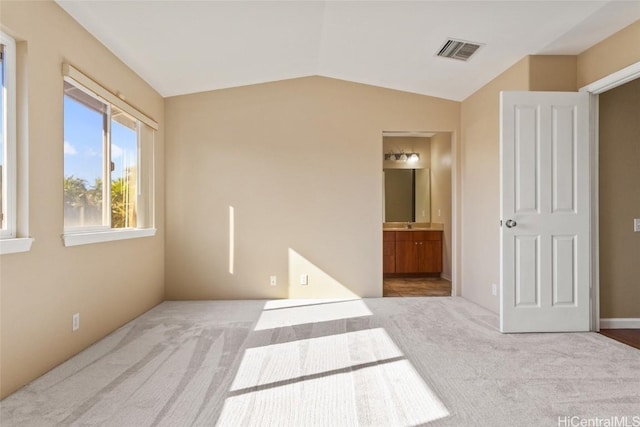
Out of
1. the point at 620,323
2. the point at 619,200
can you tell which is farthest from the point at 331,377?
the point at 619,200

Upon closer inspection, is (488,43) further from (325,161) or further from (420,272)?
(420,272)

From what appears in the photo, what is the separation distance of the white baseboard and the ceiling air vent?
2763 millimetres

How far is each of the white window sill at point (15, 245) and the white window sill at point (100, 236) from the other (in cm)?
44

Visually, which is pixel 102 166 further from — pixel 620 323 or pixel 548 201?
pixel 620 323

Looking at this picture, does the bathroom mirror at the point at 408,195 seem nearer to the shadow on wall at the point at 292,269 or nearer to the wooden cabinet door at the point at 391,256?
the wooden cabinet door at the point at 391,256

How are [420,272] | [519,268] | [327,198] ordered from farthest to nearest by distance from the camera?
[420,272] < [327,198] < [519,268]

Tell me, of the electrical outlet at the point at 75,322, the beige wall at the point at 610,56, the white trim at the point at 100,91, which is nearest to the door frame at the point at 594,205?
the beige wall at the point at 610,56

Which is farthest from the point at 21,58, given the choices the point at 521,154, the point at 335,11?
the point at 521,154

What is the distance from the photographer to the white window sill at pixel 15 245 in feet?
7.69

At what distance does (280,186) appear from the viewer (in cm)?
543

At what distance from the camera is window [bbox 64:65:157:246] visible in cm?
328

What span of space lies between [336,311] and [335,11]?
9.58 ft

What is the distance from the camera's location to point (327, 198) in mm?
5465

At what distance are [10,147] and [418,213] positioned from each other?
6384 millimetres
